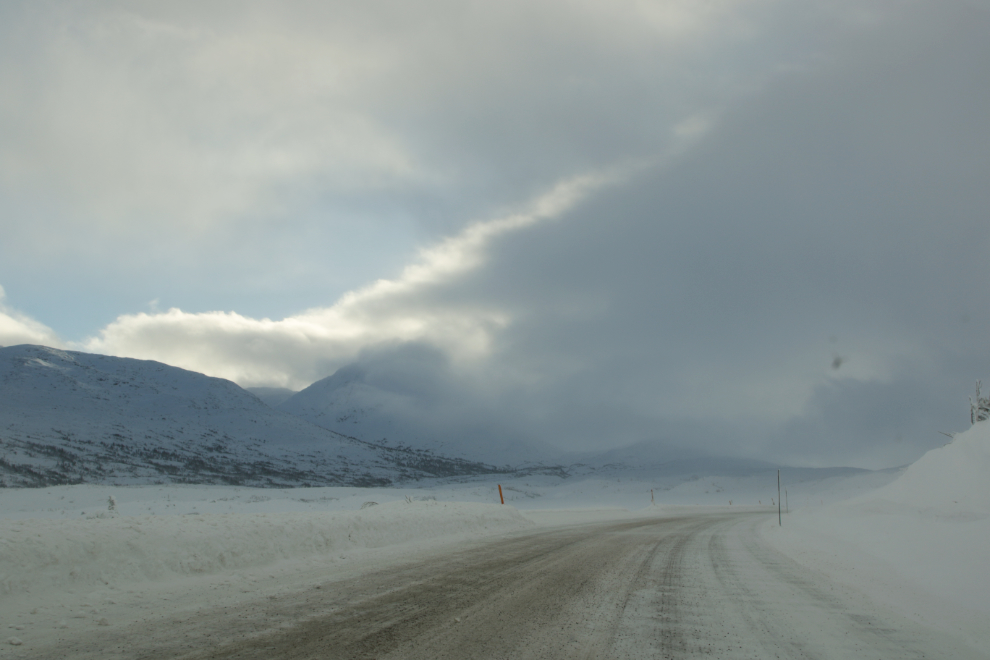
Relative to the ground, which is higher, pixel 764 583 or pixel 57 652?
pixel 57 652

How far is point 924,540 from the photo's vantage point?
12844mm

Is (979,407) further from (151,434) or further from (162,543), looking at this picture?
(151,434)

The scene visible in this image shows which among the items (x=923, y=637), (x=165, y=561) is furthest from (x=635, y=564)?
(x=165, y=561)

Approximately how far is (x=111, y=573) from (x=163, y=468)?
341 ft

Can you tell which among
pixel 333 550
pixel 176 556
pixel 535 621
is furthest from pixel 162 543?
pixel 535 621

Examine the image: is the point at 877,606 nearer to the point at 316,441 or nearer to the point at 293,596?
the point at 293,596

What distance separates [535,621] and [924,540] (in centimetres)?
1119

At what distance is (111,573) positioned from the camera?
8.48 meters

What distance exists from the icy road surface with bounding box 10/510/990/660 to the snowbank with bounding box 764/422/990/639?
1015mm

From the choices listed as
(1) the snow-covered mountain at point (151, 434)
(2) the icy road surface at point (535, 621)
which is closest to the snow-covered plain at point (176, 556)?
(2) the icy road surface at point (535, 621)

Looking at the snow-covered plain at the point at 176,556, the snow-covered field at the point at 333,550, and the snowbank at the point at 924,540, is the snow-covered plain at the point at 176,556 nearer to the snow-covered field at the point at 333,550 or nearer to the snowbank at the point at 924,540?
the snow-covered field at the point at 333,550

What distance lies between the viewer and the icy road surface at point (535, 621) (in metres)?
5.76

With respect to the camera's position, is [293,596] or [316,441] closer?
[293,596]

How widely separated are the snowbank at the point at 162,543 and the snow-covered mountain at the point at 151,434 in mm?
70192
